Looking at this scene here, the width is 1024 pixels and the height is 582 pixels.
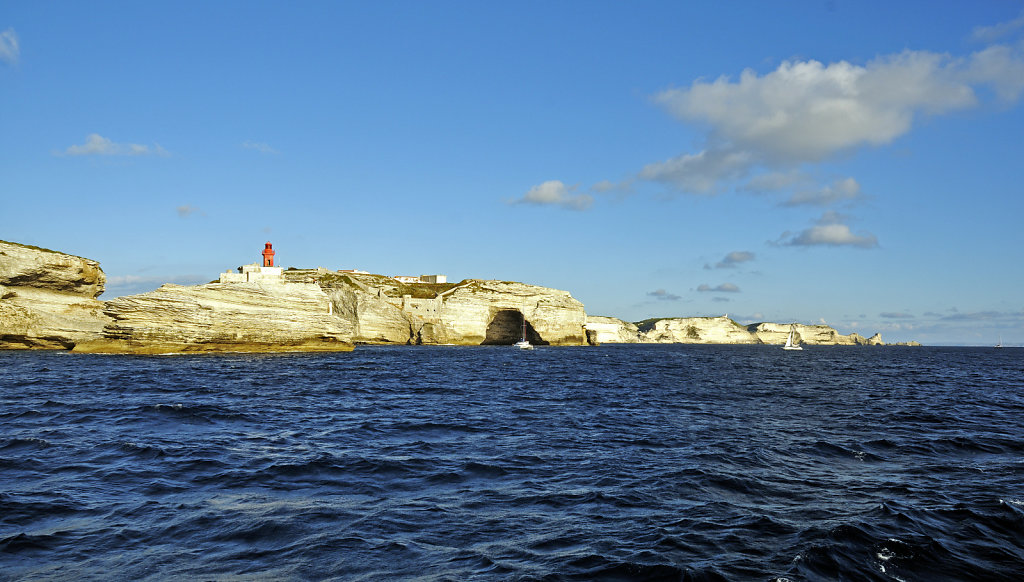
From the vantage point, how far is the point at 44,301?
5903 centimetres

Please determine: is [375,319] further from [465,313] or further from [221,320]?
[221,320]

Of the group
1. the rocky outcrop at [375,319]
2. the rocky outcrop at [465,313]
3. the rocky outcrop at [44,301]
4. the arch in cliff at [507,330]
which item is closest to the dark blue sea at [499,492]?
the rocky outcrop at [44,301]

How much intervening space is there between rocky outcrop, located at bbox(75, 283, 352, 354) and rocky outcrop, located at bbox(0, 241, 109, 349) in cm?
849

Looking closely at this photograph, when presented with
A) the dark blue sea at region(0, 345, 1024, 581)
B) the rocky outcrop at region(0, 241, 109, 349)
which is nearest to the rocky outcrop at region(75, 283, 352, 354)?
the rocky outcrop at region(0, 241, 109, 349)

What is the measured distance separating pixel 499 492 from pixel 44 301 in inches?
2717

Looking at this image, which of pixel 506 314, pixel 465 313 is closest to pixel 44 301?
pixel 465 313

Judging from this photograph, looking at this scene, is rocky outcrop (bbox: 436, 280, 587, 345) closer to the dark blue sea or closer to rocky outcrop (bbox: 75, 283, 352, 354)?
rocky outcrop (bbox: 75, 283, 352, 354)

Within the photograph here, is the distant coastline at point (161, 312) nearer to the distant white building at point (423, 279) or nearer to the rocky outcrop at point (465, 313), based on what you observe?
the rocky outcrop at point (465, 313)

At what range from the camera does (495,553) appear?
295 inches

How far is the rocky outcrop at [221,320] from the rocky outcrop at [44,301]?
334 inches

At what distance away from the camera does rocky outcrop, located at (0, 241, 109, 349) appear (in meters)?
56.4

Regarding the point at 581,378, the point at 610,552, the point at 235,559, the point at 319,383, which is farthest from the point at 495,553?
the point at 581,378

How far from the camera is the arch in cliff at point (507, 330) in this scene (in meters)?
116

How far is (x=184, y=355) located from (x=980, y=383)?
64.6 metres
